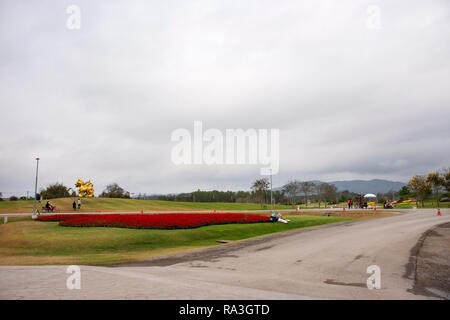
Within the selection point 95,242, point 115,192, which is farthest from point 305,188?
point 95,242

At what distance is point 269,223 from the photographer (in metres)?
29.9

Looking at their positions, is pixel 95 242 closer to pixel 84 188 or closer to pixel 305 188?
pixel 84 188

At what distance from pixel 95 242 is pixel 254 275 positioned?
12.5 m

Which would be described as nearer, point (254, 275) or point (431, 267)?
point (254, 275)

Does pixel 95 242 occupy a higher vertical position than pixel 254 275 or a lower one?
lower

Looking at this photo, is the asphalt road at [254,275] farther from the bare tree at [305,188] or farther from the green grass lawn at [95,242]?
the bare tree at [305,188]

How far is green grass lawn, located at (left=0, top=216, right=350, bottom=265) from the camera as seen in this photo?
14844 millimetres

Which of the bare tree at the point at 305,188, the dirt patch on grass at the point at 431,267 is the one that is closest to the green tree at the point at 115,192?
the bare tree at the point at 305,188

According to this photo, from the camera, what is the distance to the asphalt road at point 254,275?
23.4 feet

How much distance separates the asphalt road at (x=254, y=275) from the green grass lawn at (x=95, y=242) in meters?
2.78

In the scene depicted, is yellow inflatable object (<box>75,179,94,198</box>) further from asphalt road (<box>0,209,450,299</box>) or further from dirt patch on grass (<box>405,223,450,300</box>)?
dirt patch on grass (<box>405,223,450,300</box>)

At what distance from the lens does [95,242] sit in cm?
1864
